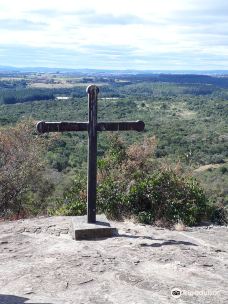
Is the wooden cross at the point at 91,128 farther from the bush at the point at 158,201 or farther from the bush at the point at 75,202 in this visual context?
the bush at the point at 75,202

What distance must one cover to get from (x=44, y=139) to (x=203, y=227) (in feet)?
24.8

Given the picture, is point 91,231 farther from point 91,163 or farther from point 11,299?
point 11,299

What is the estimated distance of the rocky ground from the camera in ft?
14.3

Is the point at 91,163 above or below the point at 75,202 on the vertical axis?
above

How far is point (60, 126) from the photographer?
6.46 m

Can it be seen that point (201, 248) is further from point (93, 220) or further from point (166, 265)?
point (93, 220)

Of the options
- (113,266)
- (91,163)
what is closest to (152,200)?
(91,163)

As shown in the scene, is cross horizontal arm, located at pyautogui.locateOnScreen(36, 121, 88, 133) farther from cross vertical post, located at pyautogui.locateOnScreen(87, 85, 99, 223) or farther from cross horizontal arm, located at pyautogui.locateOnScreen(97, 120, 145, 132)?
cross horizontal arm, located at pyautogui.locateOnScreen(97, 120, 145, 132)

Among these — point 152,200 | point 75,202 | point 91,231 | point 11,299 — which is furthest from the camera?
point 75,202

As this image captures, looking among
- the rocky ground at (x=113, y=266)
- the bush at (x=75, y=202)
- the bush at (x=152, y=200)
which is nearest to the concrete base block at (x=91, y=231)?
the rocky ground at (x=113, y=266)

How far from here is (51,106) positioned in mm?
58688

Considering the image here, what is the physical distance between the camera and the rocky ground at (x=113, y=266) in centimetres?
436

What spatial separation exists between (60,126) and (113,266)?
2254mm

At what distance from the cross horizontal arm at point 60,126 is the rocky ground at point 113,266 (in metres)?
1.46
